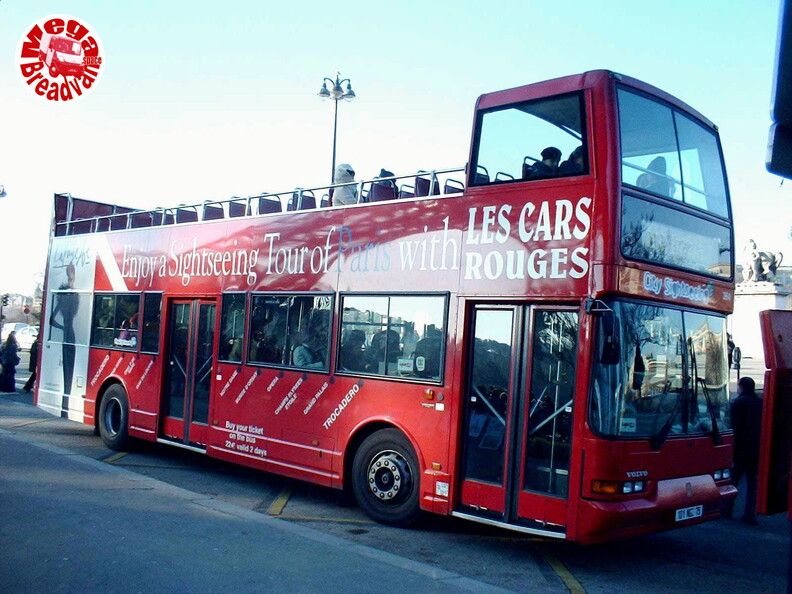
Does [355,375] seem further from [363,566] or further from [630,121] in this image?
[630,121]

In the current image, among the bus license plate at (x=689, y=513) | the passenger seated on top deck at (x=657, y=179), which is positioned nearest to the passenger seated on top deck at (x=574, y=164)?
the passenger seated on top deck at (x=657, y=179)

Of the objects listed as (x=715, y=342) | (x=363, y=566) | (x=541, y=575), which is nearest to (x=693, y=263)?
(x=715, y=342)

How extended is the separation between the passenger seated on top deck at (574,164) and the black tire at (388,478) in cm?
321

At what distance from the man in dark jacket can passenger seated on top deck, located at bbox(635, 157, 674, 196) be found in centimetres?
387

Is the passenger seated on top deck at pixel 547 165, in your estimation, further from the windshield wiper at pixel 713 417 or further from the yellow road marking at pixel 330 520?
the yellow road marking at pixel 330 520

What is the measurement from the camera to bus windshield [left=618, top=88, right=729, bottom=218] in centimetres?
738

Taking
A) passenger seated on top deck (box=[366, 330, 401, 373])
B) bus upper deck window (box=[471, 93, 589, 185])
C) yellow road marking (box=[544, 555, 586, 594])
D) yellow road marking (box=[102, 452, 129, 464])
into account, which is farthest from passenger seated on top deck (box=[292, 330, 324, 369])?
yellow road marking (box=[102, 452, 129, 464])

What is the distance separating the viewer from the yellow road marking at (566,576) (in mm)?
6801

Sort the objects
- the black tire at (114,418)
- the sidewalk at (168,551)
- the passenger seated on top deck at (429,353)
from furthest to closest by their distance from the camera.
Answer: the black tire at (114,418) → the passenger seated on top deck at (429,353) → the sidewalk at (168,551)

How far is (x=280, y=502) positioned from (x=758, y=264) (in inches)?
1436

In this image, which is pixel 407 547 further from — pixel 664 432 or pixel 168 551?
pixel 664 432

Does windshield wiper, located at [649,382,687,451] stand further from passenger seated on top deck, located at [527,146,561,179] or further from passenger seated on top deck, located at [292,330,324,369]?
passenger seated on top deck, located at [292,330,324,369]

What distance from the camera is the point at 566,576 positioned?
23.7 ft

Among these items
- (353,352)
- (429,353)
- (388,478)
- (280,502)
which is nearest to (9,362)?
(280,502)
